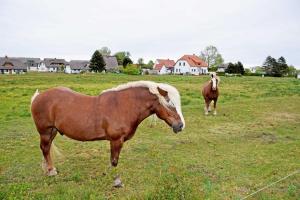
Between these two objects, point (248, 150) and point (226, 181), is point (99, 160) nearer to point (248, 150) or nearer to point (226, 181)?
point (226, 181)

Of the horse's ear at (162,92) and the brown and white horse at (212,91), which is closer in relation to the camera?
the horse's ear at (162,92)

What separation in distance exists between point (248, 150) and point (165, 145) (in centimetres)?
231

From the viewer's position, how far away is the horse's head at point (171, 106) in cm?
589

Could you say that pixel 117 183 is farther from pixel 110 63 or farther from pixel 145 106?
pixel 110 63

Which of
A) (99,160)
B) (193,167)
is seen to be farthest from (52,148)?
(193,167)

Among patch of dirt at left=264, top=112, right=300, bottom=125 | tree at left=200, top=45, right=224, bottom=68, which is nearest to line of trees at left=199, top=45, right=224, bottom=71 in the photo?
tree at left=200, top=45, right=224, bottom=68

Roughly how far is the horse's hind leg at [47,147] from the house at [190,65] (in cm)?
8567

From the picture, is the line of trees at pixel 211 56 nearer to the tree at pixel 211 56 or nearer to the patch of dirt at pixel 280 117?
the tree at pixel 211 56

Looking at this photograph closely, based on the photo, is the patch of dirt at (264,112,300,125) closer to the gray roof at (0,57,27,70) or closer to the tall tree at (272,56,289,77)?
the tall tree at (272,56,289,77)

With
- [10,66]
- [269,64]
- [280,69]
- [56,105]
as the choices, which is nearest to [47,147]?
[56,105]

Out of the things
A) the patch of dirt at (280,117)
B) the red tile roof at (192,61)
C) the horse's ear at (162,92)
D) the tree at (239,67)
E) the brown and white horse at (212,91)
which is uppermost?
the red tile roof at (192,61)

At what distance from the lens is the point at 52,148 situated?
271 inches

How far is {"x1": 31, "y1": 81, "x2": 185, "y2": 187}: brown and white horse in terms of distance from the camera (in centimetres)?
598

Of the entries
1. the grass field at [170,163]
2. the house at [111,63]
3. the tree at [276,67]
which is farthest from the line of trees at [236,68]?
the grass field at [170,163]
